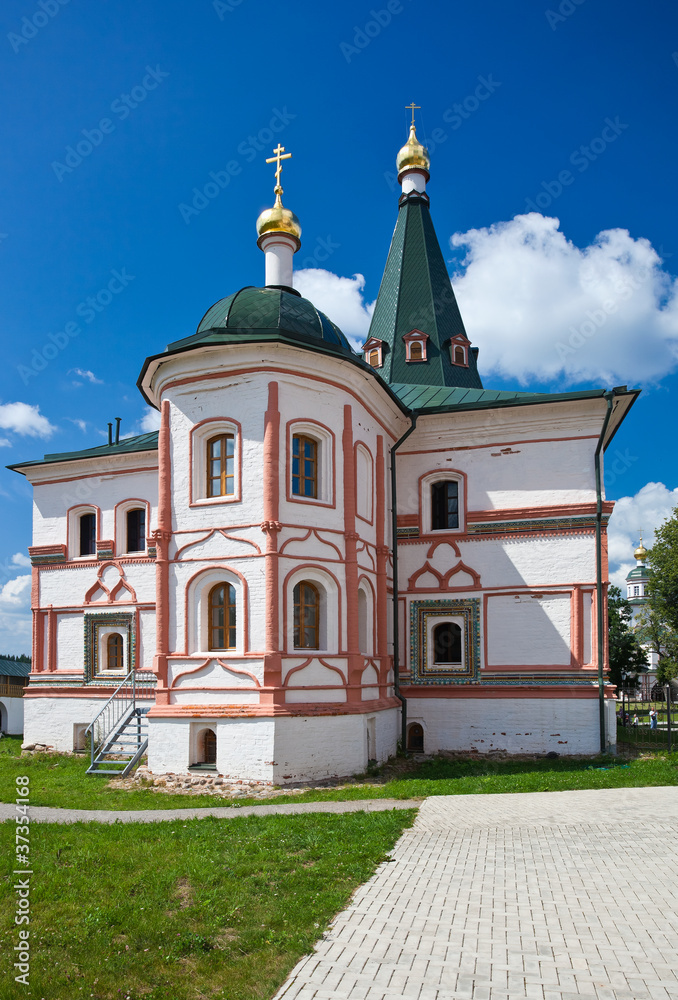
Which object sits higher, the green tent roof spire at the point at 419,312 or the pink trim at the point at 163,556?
the green tent roof spire at the point at 419,312

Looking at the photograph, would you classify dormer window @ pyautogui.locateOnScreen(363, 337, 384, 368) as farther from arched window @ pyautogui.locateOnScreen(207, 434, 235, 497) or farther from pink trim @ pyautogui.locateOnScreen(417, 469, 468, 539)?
arched window @ pyautogui.locateOnScreen(207, 434, 235, 497)

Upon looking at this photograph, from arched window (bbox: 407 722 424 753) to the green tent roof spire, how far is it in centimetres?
998

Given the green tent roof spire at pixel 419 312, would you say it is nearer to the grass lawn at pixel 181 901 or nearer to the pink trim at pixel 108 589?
the pink trim at pixel 108 589

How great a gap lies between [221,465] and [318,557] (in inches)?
107

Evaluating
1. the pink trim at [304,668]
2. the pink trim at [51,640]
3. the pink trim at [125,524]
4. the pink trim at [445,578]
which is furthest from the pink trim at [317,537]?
the pink trim at [51,640]

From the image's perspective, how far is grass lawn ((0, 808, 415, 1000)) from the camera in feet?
18.5

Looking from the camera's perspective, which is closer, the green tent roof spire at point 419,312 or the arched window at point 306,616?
the arched window at point 306,616

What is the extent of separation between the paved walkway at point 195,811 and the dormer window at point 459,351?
1513cm

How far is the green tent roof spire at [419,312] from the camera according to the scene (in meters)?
23.5

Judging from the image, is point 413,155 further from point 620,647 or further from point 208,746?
point 620,647

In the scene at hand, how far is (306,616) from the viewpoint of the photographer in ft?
49.9

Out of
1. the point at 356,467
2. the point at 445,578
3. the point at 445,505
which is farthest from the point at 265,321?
the point at 445,578

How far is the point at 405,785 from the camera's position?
13.3 metres

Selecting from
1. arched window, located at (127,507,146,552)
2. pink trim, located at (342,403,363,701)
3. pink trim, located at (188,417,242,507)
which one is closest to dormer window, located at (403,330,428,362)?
pink trim, located at (342,403,363,701)
